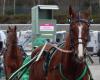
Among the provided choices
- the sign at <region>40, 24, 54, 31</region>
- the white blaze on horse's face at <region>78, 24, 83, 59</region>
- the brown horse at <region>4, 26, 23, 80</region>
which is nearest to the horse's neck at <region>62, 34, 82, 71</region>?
the white blaze on horse's face at <region>78, 24, 83, 59</region>

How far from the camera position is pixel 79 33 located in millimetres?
7480

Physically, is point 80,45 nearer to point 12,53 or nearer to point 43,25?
point 12,53

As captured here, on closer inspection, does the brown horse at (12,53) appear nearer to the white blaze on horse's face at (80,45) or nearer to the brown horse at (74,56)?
the brown horse at (74,56)

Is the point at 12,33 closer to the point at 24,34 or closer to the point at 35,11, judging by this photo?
the point at 35,11

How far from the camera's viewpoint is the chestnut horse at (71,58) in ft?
24.6

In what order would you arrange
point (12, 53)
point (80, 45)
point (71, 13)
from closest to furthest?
point (80, 45) → point (71, 13) → point (12, 53)

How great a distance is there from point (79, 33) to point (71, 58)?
0.67m

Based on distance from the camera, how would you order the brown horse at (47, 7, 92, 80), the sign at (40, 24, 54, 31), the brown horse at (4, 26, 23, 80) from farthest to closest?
the sign at (40, 24, 54, 31) → the brown horse at (4, 26, 23, 80) → the brown horse at (47, 7, 92, 80)

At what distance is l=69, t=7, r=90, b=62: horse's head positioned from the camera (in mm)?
7383

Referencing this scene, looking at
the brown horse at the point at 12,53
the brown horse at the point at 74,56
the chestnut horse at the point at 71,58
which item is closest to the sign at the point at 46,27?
the brown horse at the point at 12,53

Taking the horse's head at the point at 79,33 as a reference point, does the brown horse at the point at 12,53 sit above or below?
below

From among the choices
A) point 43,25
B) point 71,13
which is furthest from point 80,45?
point 43,25

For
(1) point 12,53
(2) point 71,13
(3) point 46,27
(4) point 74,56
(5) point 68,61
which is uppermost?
(2) point 71,13

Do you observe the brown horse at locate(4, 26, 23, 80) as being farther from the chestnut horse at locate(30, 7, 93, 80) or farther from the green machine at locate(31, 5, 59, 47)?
the green machine at locate(31, 5, 59, 47)
